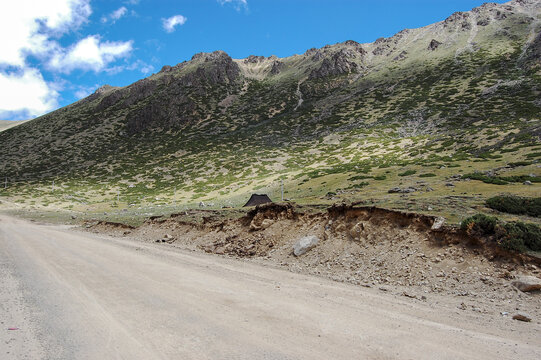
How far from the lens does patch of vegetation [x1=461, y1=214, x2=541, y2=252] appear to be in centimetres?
909

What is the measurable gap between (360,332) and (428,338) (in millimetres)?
1281

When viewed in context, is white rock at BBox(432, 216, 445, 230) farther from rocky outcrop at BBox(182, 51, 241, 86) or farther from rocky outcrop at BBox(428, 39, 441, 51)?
rocky outcrop at BBox(182, 51, 241, 86)

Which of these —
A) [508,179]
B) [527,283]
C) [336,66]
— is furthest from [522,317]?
[336,66]

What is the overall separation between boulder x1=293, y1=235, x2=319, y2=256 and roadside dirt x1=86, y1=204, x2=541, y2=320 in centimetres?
25

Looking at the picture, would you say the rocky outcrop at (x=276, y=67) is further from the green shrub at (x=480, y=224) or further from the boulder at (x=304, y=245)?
the green shrub at (x=480, y=224)

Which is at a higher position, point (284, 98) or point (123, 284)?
point (284, 98)

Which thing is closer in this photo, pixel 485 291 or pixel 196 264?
pixel 485 291

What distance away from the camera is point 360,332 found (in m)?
5.97

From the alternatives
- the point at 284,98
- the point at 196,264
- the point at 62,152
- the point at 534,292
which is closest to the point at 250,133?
the point at 284,98

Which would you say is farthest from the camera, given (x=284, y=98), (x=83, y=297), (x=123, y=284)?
(x=284, y=98)

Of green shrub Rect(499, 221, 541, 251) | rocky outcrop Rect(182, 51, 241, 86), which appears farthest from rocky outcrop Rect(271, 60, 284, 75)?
green shrub Rect(499, 221, 541, 251)

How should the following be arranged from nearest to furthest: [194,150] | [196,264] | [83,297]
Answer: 1. [83,297]
2. [196,264]
3. [194,150]

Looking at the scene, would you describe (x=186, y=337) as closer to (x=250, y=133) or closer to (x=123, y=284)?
(x=123, y=284)

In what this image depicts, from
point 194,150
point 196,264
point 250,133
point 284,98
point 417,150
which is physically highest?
point 284,98
